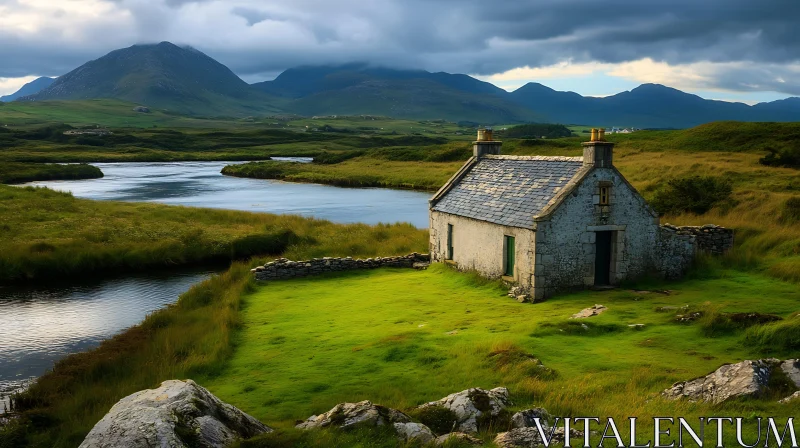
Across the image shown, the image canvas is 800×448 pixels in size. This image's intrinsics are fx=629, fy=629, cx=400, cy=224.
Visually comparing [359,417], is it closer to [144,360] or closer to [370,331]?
[370,331]

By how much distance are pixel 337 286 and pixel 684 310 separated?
12898 millimetres

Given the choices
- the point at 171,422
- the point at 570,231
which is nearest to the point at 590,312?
the point at 570,231

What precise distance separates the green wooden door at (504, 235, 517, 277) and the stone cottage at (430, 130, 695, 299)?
1.4 inches

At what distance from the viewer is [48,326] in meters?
21.7

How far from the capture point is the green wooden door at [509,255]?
2162 centimetres

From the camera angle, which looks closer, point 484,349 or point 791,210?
point 484,349

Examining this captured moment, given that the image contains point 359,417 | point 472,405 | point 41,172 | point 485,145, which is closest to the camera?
point 359,417

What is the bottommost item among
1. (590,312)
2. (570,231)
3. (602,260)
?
(590,312)

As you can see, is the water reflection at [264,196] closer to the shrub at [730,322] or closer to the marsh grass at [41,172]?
the marsh grass at [41,172]

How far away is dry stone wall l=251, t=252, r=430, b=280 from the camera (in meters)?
26.1

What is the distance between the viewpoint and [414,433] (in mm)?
8961

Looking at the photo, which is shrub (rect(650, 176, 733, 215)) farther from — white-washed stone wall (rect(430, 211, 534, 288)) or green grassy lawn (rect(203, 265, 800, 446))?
white-washed stone wall (rect(430, 211, 534, 288))

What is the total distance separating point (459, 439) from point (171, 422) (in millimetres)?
3828

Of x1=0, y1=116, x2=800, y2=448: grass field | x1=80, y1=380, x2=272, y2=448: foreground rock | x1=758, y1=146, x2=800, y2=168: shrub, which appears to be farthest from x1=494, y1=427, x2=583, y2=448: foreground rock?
x1=758, y1=146, x2=800, y2=168: shrub
